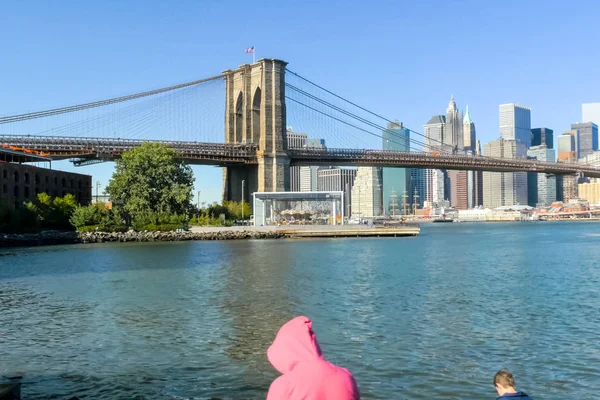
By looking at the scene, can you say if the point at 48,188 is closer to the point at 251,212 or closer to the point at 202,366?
the point at 251,212

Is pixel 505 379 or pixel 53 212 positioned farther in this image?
pixel 53 212

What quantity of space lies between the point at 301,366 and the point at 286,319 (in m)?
12.4

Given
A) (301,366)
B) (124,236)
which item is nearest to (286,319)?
(301,366)

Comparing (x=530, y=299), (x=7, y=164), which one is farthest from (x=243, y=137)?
(x=530, y=299)

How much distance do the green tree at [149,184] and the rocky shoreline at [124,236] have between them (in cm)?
439

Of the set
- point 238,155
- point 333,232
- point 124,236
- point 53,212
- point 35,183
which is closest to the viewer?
point 124,236

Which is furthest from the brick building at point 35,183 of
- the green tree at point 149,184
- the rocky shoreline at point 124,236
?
the green tree at point 149,184

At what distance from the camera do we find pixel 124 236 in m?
62.4

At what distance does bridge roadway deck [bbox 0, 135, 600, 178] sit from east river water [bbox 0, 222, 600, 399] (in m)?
42.3

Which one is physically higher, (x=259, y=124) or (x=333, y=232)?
(x=259, y=124)

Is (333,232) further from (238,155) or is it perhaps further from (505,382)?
(505,382)

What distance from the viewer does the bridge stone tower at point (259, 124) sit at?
80250mm

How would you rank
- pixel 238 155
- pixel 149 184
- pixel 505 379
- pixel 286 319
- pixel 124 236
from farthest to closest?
pixel 238 155
pixel 149 184
pixel 124 236
pixel 286 319
pixel 505 379

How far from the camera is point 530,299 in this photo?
794 inches
